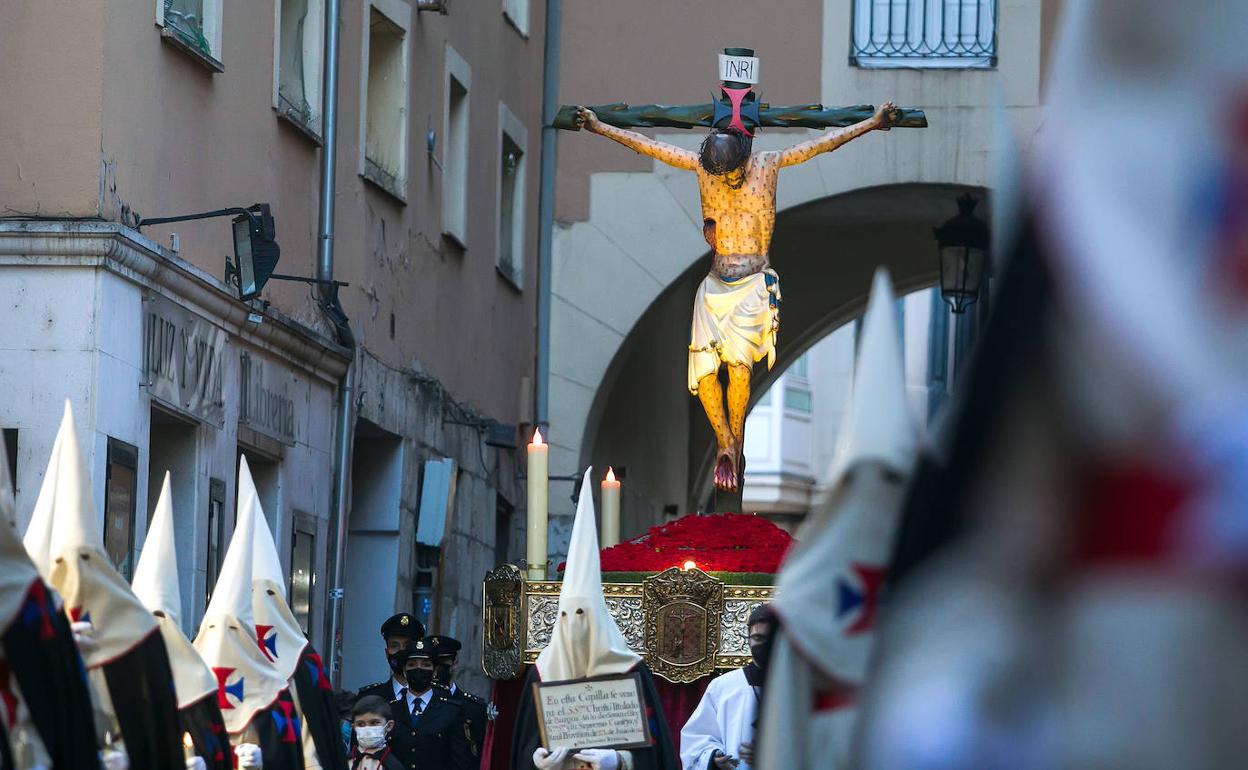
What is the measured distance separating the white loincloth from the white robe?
385cm

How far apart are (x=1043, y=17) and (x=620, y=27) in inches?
136

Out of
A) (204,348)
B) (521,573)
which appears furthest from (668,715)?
(204,348)

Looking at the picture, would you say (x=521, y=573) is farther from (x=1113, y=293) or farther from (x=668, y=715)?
(x=1113, y=293)

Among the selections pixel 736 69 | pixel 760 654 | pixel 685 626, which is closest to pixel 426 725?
pixel 685 626

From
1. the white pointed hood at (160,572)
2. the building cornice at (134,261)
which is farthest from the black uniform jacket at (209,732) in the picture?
the building cornice at (134,261)

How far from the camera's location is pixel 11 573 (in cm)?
404

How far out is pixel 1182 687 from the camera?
4.99 ft

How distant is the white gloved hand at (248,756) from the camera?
304 inches

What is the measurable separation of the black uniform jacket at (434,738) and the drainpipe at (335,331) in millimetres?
4098

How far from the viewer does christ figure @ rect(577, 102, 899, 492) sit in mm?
12781

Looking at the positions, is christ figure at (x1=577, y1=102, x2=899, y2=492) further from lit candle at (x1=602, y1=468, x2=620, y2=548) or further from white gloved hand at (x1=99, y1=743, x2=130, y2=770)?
white gloved hand at (x1=99, y1=743, x2=130, y2=770)

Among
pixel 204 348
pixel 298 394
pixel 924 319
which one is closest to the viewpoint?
pixel 204 348

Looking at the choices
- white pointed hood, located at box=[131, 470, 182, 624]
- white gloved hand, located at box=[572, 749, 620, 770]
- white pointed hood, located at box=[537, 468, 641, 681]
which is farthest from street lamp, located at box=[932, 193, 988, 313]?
white pointed hood, located at box=[131, 470, 182, 624]

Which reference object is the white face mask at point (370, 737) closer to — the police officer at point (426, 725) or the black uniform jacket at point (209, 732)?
the police officer at point (426, 725)
